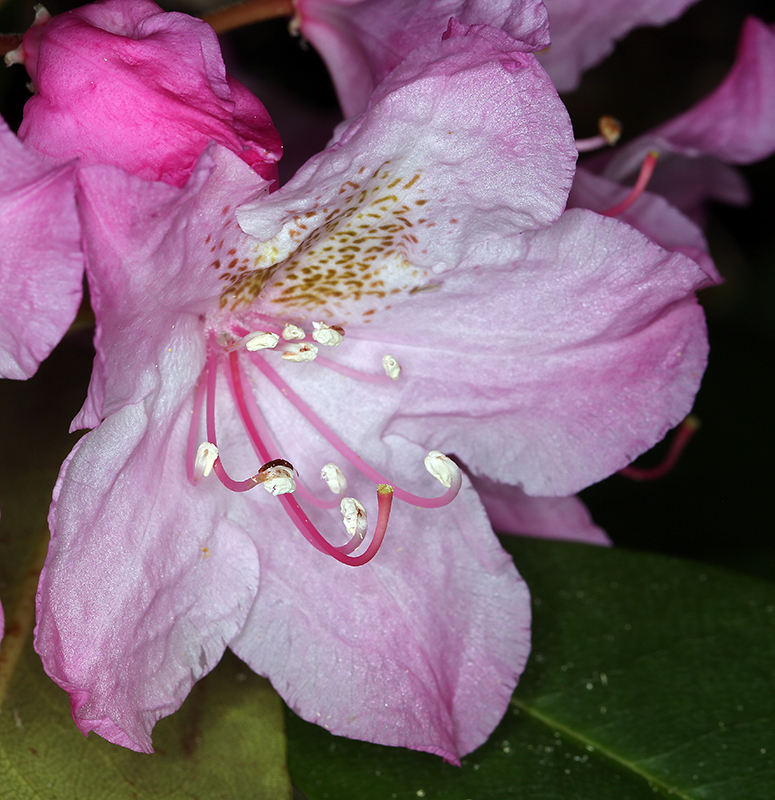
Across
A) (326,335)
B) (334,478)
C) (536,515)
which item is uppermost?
(326,335)

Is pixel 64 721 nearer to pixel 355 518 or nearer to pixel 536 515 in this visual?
pixel 355 518

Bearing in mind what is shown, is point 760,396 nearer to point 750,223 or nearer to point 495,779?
point 750,223

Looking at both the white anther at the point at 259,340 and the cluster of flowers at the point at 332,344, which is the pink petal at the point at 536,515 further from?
the white anther at the point at 259,340

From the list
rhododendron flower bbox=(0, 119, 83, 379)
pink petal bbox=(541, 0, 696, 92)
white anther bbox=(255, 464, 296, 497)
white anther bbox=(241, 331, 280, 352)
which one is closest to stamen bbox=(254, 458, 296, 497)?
white anther bbox=(255, 464, 296, 497)

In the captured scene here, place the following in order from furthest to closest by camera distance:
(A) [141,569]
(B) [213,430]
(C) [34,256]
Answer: (B) [213,430] → (A) [141,569] → (C) [34,256]

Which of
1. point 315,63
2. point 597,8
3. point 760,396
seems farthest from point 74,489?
point 760,396

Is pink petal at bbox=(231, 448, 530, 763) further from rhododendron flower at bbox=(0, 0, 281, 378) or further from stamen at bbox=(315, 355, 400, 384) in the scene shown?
rhododendron flower at bbox=(0, 0, 281, 378)

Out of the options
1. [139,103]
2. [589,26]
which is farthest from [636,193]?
[139,103]
